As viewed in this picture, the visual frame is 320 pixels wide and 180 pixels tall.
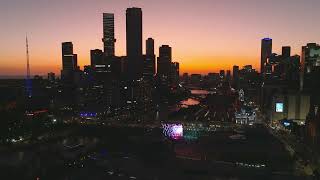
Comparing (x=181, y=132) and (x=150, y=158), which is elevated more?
(x=181, y=132)

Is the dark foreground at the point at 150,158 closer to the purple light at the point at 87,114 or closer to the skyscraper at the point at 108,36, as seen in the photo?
the purple light at the point at 87,114

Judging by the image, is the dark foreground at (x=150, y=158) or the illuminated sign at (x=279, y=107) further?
the illuminated sign at (x=279, y=107)

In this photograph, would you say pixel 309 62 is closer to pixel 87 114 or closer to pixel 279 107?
pixel 279 107

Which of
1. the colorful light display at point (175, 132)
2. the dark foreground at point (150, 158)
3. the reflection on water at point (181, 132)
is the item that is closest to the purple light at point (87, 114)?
the dark foreground at point (150, 158)

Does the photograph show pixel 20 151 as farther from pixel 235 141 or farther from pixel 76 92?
pixel 76 92

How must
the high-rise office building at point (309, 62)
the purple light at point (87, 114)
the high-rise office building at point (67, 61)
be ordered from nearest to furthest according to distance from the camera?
the purple light at point (87, 114) → the high-rise office building at point (309, 62) → the high-rise office building at point (67, 61)

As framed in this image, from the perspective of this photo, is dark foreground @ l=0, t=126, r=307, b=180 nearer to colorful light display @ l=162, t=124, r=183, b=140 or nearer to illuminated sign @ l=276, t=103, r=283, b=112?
colorful light display @ l=162, t=124, r=183, b=140

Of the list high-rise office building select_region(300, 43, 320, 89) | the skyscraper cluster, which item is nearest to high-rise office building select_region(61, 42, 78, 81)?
the skyscraper cluster

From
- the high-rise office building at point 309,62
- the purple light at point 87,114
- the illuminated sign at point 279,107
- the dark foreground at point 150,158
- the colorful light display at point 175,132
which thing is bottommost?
the purple light at point 87,114

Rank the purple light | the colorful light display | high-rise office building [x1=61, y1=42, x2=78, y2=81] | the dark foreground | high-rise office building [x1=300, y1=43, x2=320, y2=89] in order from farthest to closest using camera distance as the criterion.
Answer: high-rise office building [x1=61, y1=42, x2=78, y2=81]
high-rise office building [x1=300, y1=43, x2=320, y2=89]
the purple light
the colorful light display
the dark foreground

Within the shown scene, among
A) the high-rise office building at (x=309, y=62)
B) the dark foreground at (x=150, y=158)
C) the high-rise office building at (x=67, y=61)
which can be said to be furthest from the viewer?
the high-rise office building at (x=67, y=61)

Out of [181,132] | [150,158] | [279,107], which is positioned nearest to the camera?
[150,158]

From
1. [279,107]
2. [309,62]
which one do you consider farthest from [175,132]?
[309,62]
